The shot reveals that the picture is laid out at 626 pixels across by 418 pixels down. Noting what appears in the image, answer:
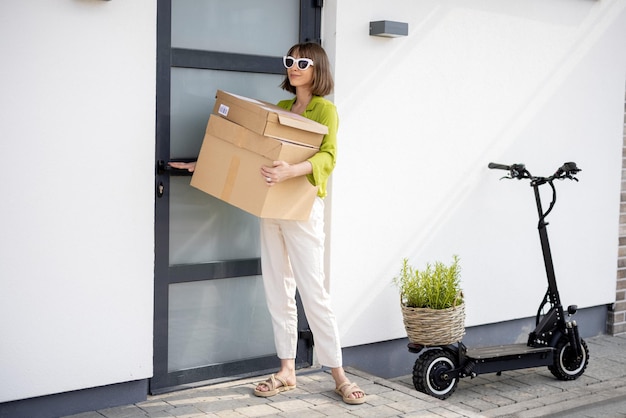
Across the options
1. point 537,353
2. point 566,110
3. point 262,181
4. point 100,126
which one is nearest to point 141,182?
point 100,126

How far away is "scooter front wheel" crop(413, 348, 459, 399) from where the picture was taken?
4.86 m

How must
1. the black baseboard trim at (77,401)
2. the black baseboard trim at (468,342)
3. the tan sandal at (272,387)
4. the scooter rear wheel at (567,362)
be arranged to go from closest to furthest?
the black baseboard trim at (77,401)
the tan sandal at (272,387)
the black baseboard trim at (468,342)
the scooter rear wheel at (567,362)

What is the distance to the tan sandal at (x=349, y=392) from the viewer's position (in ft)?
14.5

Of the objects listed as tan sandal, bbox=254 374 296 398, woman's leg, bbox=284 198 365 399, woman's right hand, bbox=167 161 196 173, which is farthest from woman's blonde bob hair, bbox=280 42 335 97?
tan sandal, bbox=254 374 296 398

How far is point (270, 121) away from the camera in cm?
396

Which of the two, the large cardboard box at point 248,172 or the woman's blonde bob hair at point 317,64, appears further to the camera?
the woman's blonde bob hair at point 317,64

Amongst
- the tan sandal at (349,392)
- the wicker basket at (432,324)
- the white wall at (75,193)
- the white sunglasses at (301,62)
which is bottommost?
the tan sandal at (349,392)

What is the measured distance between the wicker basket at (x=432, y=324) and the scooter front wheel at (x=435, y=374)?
0.07 m

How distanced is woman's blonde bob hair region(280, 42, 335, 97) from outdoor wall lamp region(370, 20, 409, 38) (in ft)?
2.42

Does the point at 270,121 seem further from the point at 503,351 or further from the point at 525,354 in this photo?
the point at 525,354

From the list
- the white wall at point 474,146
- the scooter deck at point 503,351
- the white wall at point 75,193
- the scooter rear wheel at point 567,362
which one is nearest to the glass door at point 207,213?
the white wall at point 75,193

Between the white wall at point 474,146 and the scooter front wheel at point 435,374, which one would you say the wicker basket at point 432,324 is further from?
the white wall at point 474,146

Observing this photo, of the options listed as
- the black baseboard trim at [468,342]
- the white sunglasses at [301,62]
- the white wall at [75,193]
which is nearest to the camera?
the white wall at [75,193]

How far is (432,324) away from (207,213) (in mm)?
1347
